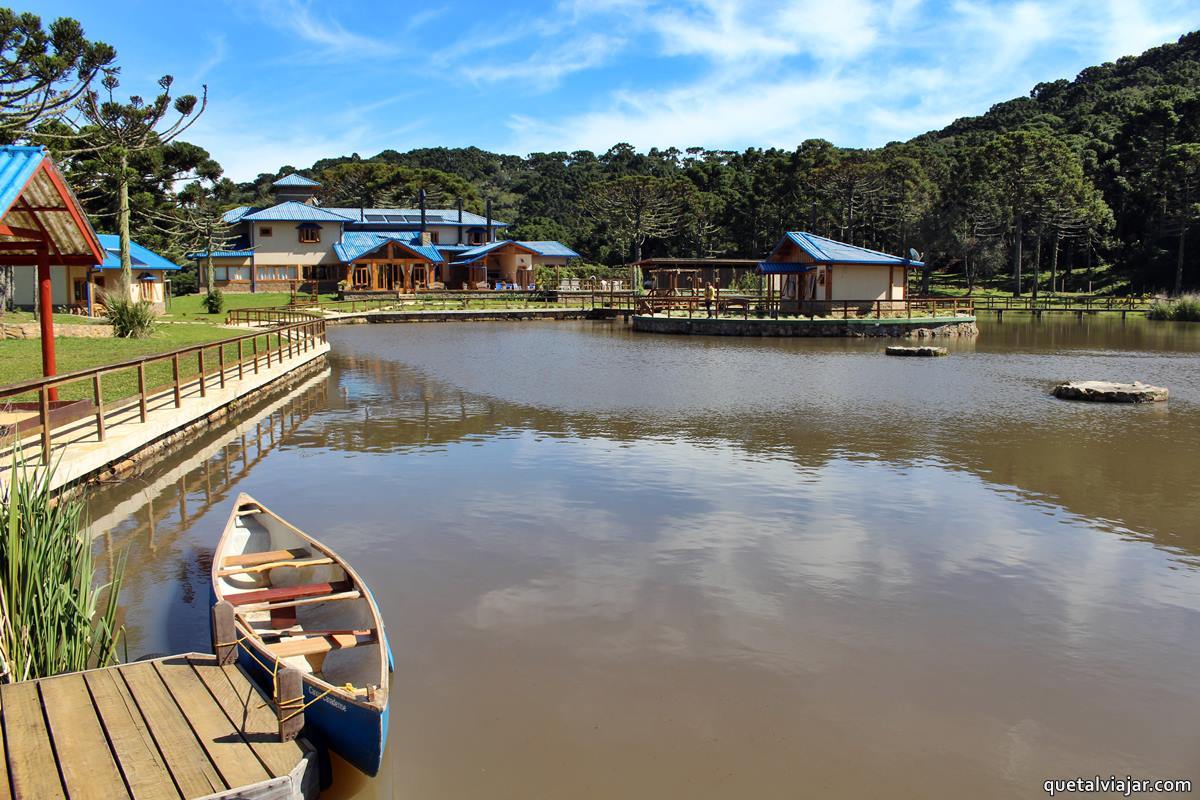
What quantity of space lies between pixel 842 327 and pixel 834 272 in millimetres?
4485

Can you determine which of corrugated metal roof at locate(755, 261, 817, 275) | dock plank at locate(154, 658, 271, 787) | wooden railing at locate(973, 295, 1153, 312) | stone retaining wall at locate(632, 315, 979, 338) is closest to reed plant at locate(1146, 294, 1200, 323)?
wooden railing at locate(973, 295, 1153, 312)

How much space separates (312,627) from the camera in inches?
275

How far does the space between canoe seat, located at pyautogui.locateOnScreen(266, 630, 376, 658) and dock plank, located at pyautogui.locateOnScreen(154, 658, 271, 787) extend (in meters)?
0.49

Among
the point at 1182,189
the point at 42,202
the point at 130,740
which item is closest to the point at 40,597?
the point at 130,740

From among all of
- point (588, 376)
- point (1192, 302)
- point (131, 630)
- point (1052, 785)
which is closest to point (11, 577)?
point (131, 630)

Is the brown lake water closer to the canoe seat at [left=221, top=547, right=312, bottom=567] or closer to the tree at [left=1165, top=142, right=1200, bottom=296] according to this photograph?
the canoe seat at [left=221, top=547, right=312, bottom=567]

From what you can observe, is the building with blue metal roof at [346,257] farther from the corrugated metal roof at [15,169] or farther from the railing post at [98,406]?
the railing post at [98,406]

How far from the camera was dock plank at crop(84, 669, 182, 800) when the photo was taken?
4.46m

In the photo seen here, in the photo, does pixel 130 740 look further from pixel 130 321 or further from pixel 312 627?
pixel 130 321

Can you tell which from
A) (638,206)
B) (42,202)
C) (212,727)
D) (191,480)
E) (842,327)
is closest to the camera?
(212,727)

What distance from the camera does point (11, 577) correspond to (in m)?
5.69

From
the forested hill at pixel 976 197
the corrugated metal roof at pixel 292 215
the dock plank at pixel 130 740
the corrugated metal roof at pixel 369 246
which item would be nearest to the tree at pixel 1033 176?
the forested hill at pixel 976 197

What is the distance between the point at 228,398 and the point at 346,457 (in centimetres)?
518

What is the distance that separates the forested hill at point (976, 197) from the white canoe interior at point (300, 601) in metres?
68.6
